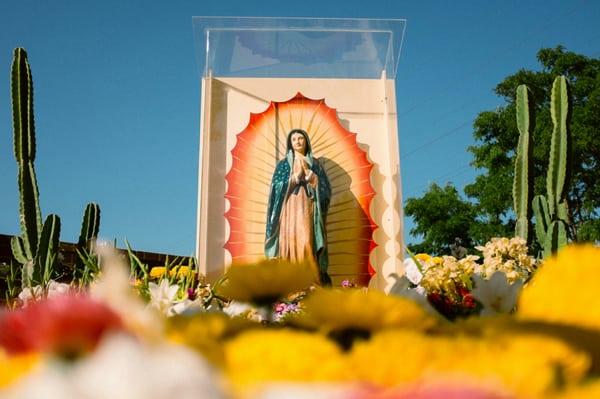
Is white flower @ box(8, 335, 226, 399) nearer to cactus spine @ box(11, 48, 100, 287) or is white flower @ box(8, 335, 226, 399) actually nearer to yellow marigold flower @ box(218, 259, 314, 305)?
yellow marigold flower @ box(218, 259, 314, 305)

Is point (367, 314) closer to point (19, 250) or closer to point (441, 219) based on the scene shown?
point (19, 250)

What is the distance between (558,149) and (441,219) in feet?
27.7

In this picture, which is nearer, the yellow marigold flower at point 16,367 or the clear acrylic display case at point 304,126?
the yellow marigold flower at point 16,367

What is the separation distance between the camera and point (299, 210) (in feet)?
13.7

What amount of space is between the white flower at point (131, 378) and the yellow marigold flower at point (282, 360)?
0.02 m

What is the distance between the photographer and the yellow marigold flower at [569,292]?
0.61 feet

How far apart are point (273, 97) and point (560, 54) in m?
6.47

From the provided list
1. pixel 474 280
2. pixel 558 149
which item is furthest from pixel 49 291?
pixel 558 149

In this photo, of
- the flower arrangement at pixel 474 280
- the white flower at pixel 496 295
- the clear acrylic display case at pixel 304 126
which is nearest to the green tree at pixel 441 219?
the clear acrylic display case at pixel 304 126

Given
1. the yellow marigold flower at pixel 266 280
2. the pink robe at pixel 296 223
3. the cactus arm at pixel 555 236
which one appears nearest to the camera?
the yellow marigold flower at pixel 266 280

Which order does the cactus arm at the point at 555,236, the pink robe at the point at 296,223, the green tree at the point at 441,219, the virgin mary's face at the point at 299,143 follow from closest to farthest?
the cactus arm at the point at 555,236
the pink robe at the point at 296,223
the virgin mary's face at the point at 299,143
the green tree at the point at 441,219

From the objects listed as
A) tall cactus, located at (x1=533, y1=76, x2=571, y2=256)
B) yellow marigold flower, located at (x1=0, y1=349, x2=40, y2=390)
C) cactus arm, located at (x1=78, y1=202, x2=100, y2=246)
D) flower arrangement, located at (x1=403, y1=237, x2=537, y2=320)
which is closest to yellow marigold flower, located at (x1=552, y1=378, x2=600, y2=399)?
yellow marigold flower, located at (x1=0, y1=349, x2=40, y2=390)

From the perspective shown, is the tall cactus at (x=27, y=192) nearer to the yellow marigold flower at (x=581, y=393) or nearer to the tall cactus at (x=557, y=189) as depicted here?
the tall cactus at (x=557, y=189)

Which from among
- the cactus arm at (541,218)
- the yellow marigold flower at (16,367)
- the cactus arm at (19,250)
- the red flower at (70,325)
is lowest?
the yellow marigold flower at (16,367)
